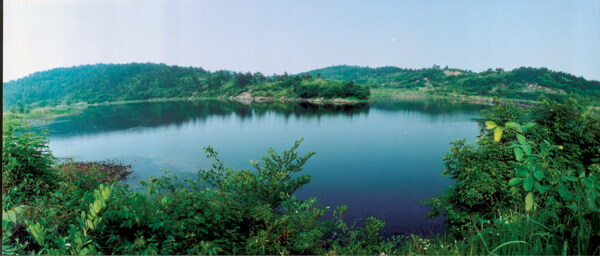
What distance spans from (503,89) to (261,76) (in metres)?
22.6

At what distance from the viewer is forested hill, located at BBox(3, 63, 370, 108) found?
920 cm

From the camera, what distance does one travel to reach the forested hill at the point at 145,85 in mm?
9203

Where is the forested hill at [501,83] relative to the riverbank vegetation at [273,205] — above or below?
above

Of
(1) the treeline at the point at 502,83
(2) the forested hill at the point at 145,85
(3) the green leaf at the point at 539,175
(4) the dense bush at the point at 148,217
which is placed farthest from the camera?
(2) the forested hill at the point at 145,85

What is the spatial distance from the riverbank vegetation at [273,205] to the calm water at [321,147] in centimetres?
226

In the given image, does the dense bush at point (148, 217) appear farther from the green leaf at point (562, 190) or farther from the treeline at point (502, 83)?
the treeline at point (502, 83)

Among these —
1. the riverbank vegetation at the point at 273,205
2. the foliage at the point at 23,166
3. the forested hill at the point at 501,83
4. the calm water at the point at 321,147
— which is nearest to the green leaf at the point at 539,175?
the riverbank vegetation at the point at 273,205

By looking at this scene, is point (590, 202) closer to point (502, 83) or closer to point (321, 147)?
point (321, 147)

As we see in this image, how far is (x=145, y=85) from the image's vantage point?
15.6m

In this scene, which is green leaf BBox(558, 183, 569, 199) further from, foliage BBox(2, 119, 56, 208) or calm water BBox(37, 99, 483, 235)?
calm water BBox(37, 99, 483, 235)

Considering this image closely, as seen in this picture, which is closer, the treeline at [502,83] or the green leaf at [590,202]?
the green leaf at [590,202]

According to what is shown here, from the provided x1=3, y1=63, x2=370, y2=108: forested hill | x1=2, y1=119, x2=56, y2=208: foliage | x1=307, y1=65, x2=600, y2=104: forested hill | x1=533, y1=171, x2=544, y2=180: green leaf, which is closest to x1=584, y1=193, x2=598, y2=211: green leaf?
x1=533, y1=171, x2=544, y2=180: green leaf

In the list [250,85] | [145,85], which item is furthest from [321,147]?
[250,85]

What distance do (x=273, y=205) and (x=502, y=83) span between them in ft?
34.0
